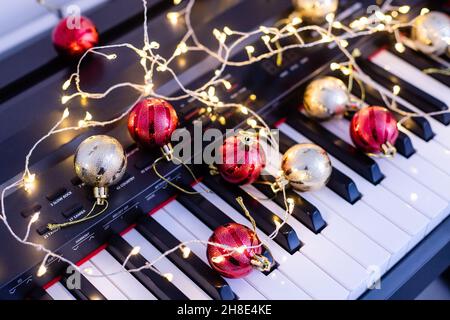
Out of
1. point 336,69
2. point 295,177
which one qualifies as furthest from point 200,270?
point 336,69

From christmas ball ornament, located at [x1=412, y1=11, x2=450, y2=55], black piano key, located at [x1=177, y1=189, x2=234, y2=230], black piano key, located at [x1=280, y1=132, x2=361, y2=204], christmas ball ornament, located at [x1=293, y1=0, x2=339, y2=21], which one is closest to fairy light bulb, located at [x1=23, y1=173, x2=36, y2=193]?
black piano key, located at [x1=177, y1=189, x2=234, y2=230]

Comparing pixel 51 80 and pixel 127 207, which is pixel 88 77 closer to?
pixel 51 80

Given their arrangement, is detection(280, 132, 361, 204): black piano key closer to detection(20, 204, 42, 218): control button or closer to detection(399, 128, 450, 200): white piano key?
detection(399, 128, 450, 200): white piano key

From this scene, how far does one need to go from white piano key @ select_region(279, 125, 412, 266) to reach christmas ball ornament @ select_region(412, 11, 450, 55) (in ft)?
1.51

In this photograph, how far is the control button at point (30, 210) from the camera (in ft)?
4.36

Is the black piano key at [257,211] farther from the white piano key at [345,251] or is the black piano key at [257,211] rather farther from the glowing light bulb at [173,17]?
the glowing light bulb at [173,17]

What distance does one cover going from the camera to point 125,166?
1373 millimetres

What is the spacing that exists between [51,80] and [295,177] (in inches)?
20.8

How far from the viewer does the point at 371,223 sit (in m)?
1.43

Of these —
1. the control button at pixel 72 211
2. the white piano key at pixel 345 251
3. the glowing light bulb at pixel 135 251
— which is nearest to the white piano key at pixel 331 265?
the white piano key at pixel 345 251

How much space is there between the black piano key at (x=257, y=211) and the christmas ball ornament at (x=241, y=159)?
0.03m

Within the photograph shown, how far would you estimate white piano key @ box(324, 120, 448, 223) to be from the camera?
146 cm

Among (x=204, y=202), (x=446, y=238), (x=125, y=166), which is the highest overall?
(x=125, y=166)
